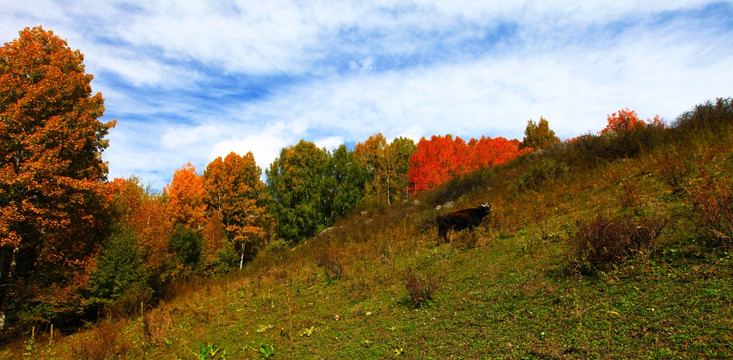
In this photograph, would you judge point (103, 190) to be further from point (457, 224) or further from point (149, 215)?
point (457, 224)

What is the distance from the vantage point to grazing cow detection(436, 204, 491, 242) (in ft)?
36.7

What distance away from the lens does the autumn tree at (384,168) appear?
48.3 metres

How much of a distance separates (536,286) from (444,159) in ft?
156

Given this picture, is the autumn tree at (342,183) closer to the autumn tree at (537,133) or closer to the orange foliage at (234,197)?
the orange foliage at (234,197)

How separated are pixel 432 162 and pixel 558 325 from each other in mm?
49720

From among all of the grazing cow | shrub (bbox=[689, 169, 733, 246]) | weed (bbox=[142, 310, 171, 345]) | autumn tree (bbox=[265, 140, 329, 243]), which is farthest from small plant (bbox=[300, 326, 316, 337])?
autumn tree (bbox=[265, 140, 329, 243])

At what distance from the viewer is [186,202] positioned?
114 ft

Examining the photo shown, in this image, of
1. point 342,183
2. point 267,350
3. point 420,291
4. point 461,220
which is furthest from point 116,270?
point 342,183

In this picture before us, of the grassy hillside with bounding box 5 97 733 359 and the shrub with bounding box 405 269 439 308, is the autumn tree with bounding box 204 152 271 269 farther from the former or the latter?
the shrub with bounding box 405 269 439 308

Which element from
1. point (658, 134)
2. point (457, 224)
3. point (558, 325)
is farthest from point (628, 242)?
point (658, 134)

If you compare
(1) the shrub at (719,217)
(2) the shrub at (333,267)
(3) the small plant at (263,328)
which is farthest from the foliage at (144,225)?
(1) the shrub at (719,217)

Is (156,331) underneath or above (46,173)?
underneath

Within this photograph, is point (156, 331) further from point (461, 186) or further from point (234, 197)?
point (234, 197)

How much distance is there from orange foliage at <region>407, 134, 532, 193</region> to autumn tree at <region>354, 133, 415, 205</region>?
231cm
